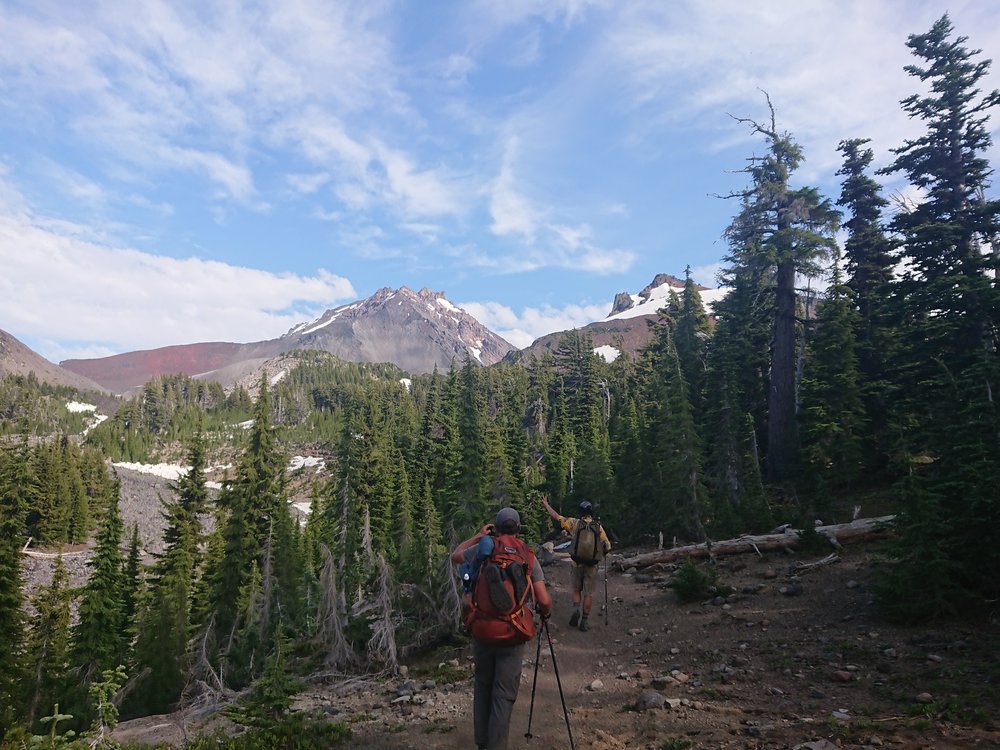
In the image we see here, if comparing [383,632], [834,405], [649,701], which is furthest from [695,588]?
[834,405]

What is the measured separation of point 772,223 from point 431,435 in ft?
99.3

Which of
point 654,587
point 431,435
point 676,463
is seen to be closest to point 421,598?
point 654,587

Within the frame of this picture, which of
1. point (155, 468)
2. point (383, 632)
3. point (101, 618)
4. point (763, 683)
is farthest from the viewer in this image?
point (155, 468)

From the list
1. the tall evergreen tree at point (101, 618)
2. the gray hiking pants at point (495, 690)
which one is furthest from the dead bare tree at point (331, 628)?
the tall evergreen tree at point (101, 618)

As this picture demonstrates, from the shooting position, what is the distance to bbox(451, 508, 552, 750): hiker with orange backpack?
530cm

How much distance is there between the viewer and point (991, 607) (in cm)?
820

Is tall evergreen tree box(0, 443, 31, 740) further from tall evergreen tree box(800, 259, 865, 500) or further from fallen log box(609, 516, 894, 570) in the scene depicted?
tall evergreen tree box(800, 259, 865, 500)

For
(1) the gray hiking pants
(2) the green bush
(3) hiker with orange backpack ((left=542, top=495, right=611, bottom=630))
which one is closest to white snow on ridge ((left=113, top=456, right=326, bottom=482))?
(2) the green bush

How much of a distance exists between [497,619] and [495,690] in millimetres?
735

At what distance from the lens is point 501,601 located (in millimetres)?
5281

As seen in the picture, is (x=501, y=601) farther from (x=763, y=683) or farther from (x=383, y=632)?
(x=383, y=632)

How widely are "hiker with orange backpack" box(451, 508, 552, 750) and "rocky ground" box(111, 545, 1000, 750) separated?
0.87 metres

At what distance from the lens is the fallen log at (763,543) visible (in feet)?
45.9

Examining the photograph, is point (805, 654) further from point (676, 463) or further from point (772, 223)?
point (772, 223)
